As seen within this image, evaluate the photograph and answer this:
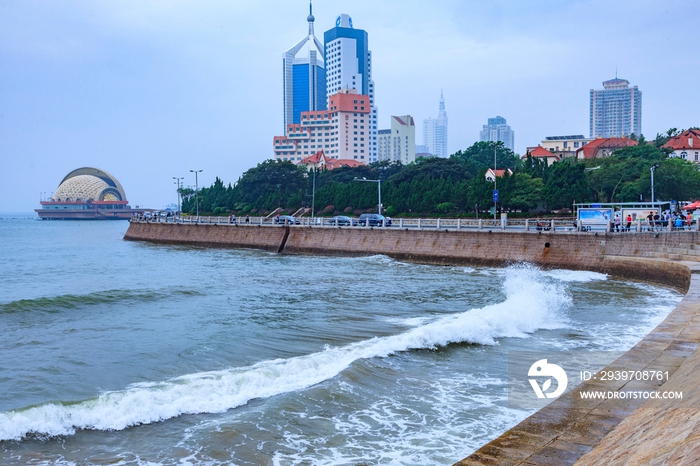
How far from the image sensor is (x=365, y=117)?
574 feet

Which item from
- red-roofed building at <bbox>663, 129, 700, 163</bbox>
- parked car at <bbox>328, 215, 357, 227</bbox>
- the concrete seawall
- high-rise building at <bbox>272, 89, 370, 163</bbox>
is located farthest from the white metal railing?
high-rise building at <bbox>272, 89, 370, 163</bbox>

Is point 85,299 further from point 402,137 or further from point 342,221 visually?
point 402,137

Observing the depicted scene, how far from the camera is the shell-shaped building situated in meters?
179

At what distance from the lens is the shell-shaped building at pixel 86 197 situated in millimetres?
179000

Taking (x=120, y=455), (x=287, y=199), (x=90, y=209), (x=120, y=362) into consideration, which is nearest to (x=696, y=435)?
(x=120, y=455)

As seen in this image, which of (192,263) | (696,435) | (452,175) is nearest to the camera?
(696,435)

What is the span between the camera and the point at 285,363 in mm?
12070

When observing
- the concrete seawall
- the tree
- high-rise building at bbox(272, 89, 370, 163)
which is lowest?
the concrete seawall

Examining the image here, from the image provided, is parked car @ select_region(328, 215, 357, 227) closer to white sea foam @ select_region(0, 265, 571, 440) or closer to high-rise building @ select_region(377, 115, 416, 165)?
white sea foam @ select_region(0, 265, 571, 440)

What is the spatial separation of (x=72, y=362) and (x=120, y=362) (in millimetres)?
1075

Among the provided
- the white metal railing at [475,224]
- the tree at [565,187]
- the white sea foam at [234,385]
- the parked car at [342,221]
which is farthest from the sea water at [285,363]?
the tree at [565,187]

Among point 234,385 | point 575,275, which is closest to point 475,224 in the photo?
point 575,275

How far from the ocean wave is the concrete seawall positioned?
16401mm

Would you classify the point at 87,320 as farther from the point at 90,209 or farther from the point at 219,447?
the point at 90,209
